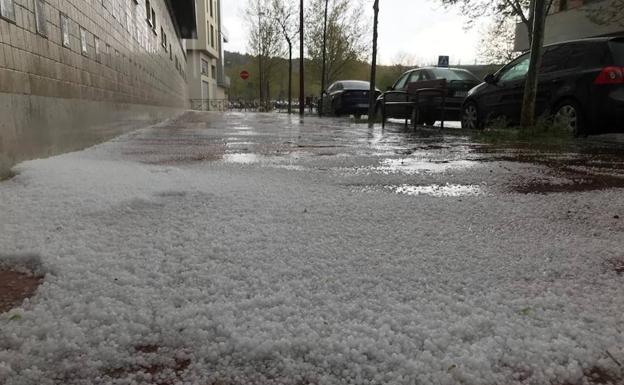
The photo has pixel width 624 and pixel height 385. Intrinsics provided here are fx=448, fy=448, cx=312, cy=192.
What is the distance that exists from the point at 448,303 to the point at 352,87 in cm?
1613

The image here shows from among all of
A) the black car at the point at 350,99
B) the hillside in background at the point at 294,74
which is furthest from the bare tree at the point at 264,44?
the black car at the point at 350,99

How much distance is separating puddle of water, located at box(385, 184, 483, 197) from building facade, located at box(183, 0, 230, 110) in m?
36.4

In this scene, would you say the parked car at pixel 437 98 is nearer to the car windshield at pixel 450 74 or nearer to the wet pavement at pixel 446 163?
the car windshield at pixel 450 74

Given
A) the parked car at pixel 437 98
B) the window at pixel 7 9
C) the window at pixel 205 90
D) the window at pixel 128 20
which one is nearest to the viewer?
the window at pixel 7 9

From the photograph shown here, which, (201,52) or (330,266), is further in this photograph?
(201,52)

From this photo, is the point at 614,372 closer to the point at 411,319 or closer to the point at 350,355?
the point at 411,319

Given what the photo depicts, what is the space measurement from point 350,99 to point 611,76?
36.5 ft

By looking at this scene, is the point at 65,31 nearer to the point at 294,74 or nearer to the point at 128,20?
the point at 128,20

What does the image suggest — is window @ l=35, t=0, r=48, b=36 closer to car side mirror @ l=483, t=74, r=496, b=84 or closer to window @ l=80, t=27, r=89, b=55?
A: window @ l=80, t=27, r=89, b=55

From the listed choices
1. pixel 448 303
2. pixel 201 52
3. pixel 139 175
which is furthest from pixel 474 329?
pixel 201 52

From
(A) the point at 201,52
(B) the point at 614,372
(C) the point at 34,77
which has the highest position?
(A) the point at 201,52

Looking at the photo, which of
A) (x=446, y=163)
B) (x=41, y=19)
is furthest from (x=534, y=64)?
(x=41, y=19)

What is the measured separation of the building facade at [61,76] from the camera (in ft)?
9.58

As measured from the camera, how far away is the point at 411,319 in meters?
0.96
